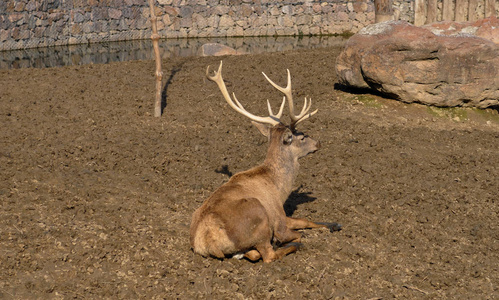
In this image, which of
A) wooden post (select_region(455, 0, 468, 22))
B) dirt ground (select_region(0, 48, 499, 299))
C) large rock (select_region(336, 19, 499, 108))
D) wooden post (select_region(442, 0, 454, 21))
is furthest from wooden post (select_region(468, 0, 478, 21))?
dirt ground (select_region(0, 48, 499, 299))

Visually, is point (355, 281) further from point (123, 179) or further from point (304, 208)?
point (123, 179)

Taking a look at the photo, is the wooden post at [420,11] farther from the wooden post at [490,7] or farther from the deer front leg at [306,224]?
the deer front leg at [306,224]

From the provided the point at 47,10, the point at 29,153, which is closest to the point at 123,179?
the point at 29,153

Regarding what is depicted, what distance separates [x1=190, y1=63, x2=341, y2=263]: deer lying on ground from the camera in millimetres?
5531

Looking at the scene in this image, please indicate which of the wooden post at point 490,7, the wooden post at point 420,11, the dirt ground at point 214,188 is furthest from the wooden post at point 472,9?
the dirt ground at point 214,188

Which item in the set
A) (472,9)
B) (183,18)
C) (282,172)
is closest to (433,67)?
(472,9)

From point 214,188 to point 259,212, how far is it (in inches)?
83.9

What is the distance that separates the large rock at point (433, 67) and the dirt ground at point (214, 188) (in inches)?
13.9

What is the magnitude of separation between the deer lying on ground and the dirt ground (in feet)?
0.47

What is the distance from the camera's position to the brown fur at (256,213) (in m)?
5.53

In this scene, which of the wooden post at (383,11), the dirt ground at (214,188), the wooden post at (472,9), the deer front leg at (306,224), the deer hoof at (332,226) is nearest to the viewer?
the dirt ground at (214,188)

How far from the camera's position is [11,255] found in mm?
5719

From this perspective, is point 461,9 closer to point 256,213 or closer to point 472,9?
point 472,9

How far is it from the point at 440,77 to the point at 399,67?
689mm
